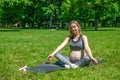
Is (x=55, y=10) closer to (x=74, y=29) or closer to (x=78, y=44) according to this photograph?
(x=78, y=44)

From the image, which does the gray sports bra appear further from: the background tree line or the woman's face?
the background tree line

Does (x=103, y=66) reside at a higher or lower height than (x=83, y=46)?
lower

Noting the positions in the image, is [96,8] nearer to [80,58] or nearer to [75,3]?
→ [75,3]

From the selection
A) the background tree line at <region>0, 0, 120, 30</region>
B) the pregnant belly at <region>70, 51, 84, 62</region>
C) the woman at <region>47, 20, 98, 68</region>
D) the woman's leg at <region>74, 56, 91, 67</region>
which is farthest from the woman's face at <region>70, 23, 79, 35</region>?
the background tree line at <region>0, 0, 120, 30</region>

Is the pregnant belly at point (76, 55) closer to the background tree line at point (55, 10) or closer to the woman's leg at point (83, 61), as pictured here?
the woman's leg at point (83, 61)

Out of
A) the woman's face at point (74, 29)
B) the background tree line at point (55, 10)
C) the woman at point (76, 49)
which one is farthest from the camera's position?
the background tree line at point (55, 10)

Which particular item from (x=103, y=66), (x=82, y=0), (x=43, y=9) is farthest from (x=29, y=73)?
(x=43, y=9)

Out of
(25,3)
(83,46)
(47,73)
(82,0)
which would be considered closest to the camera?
(47,73)

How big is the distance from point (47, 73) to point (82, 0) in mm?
63459

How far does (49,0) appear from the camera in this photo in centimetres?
9644

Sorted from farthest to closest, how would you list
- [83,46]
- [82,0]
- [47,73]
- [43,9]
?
[43,9], [82,0], [83,46], [47,73]

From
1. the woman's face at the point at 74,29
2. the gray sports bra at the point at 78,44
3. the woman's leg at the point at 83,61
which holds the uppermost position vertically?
the woman's face at the point at 74,29

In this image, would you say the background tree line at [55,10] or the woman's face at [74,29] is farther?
the background tree line at [55,10]

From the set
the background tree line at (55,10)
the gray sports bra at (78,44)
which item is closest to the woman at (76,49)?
the gray sports bra at (78,44)
